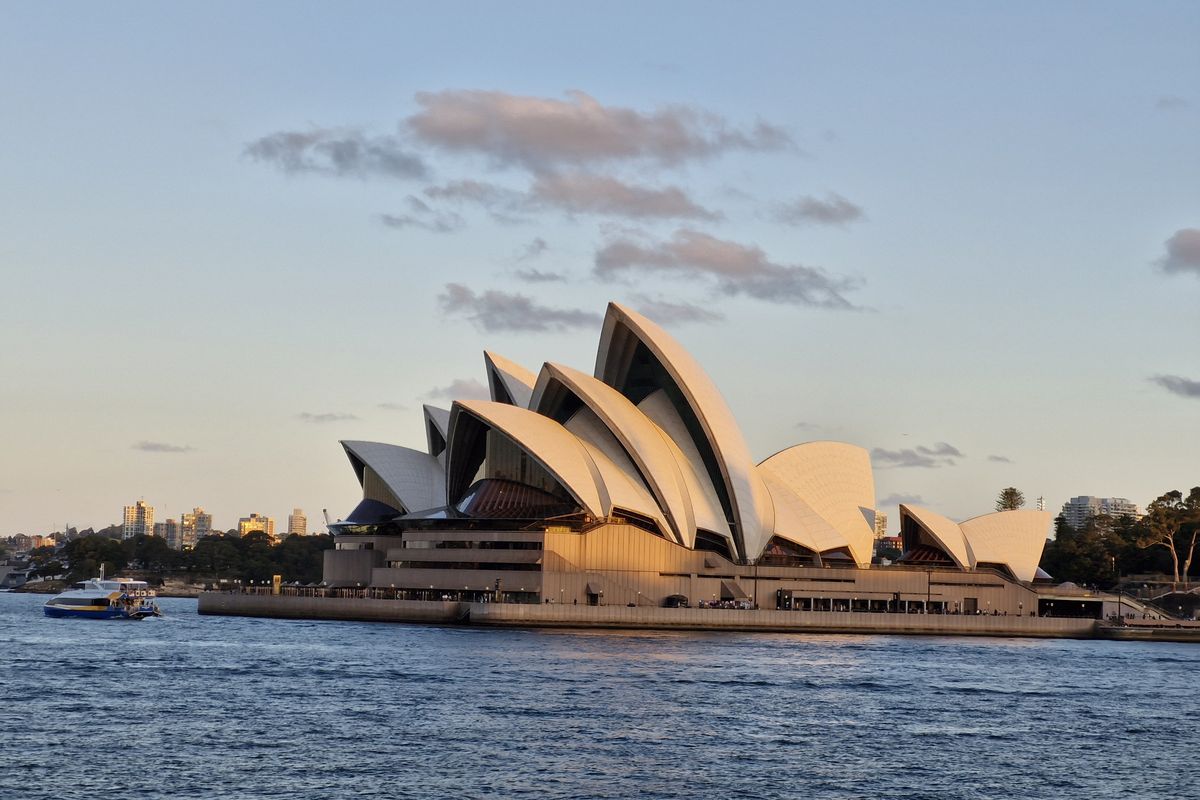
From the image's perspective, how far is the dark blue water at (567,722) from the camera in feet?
110

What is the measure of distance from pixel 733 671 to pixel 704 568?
112ft

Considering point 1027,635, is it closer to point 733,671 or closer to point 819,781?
point 733,671

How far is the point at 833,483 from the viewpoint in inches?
3962

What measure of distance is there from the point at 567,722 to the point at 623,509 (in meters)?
47.5

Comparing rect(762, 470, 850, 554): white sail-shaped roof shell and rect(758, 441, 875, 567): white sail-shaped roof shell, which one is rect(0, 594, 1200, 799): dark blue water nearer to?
rect(762, 470, 850, 554): white sail-shaped roof shell

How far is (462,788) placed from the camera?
105 feet

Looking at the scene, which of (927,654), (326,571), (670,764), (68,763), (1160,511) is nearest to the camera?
(68,763)

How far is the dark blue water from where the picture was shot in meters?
33.5

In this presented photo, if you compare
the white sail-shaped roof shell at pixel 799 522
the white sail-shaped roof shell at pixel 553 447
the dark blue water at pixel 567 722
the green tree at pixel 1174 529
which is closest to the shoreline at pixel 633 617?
the white sail-shaped roof shell at pixel 799 522

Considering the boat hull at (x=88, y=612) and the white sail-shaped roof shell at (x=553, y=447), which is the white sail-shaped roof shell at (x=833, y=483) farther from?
the boat hull at (x=88, y=612)

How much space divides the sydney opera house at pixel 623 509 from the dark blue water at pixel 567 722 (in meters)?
Result: 18.9

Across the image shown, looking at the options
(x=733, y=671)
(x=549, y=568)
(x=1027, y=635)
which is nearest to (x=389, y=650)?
(x=733, y=671)

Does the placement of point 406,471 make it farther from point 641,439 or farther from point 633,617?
point 633,617

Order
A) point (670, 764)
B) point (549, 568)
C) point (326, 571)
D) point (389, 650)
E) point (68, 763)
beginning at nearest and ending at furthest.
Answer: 1. point (68, 763)
2. point (670, 764)
3. point (389, 650)
4. point (549, 568)
5. point (326, 571)
